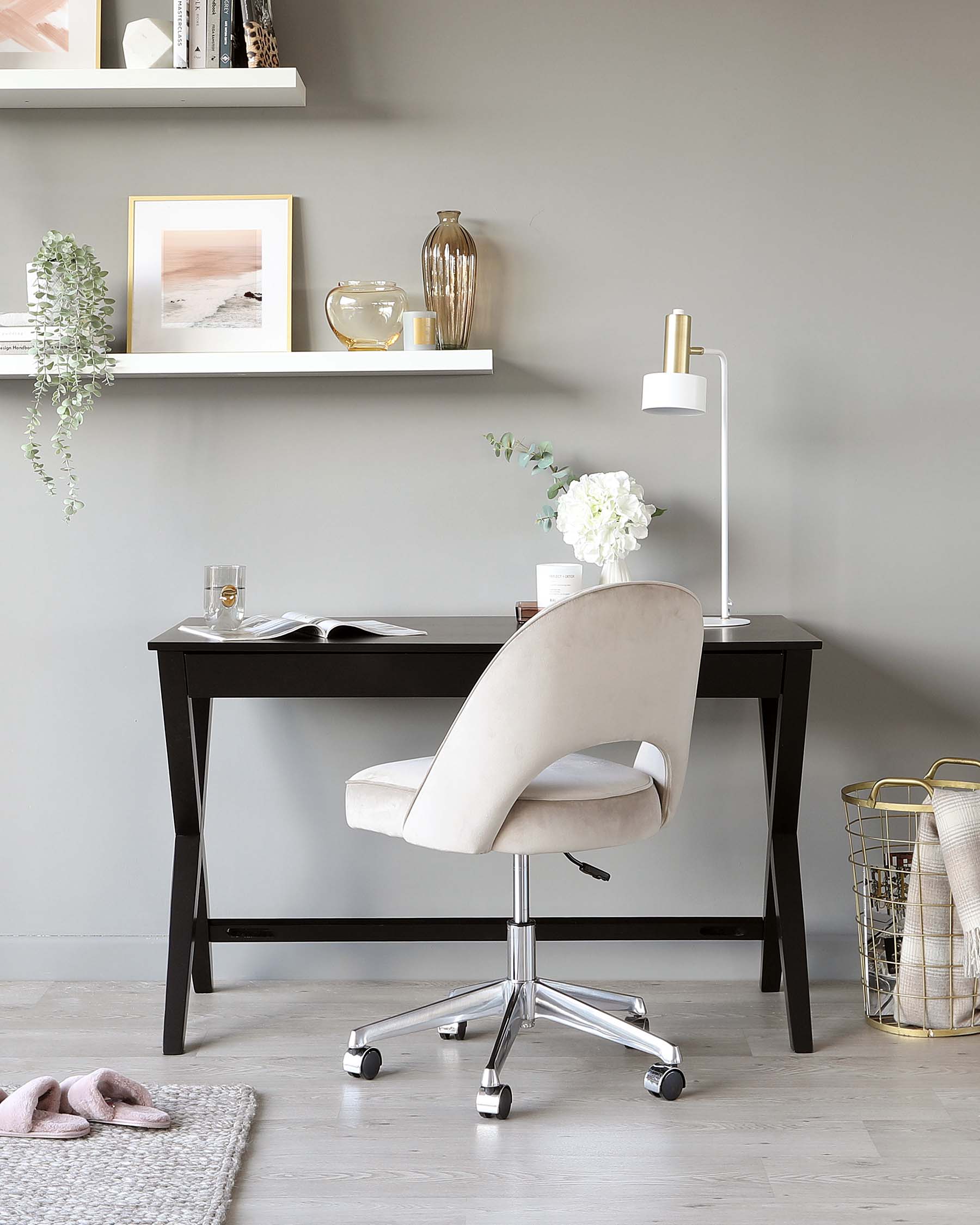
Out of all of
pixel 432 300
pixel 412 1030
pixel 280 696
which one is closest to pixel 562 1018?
pixel 412 1030

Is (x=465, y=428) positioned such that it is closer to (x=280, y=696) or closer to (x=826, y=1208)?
(x=280, y=696)

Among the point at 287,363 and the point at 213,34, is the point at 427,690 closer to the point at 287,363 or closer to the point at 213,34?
the point at 287,363

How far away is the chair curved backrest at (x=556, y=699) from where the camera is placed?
1.83m

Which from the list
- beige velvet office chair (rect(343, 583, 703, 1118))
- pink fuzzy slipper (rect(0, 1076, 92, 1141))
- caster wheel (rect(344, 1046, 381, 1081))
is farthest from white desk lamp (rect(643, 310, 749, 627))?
pink fuzzy slipper (rect(0, 1076, 92, 1141))

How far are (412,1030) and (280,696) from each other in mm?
650

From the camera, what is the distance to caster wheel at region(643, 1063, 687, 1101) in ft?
6.66

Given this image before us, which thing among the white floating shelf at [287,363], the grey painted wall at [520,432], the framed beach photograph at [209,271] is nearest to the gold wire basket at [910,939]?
the grey painted wall at [520,432]

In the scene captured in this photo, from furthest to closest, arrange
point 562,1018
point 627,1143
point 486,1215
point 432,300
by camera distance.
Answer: point 432,300 < point 562,1018 < point 627,1143 < point 486,1215

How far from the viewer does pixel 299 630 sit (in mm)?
2275

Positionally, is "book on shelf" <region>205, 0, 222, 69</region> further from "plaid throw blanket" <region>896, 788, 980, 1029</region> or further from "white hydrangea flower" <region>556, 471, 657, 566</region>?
"plaid throw blanket" <region>896, 788, 980, 1029</region>

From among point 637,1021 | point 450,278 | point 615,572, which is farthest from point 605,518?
point 637,1021

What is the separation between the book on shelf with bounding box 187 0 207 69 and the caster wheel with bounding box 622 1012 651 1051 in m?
2.11

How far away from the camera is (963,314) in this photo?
2602mm

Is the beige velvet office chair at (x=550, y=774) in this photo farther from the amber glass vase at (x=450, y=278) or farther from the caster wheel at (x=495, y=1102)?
the amber glass vase at (x=450, y=278)
